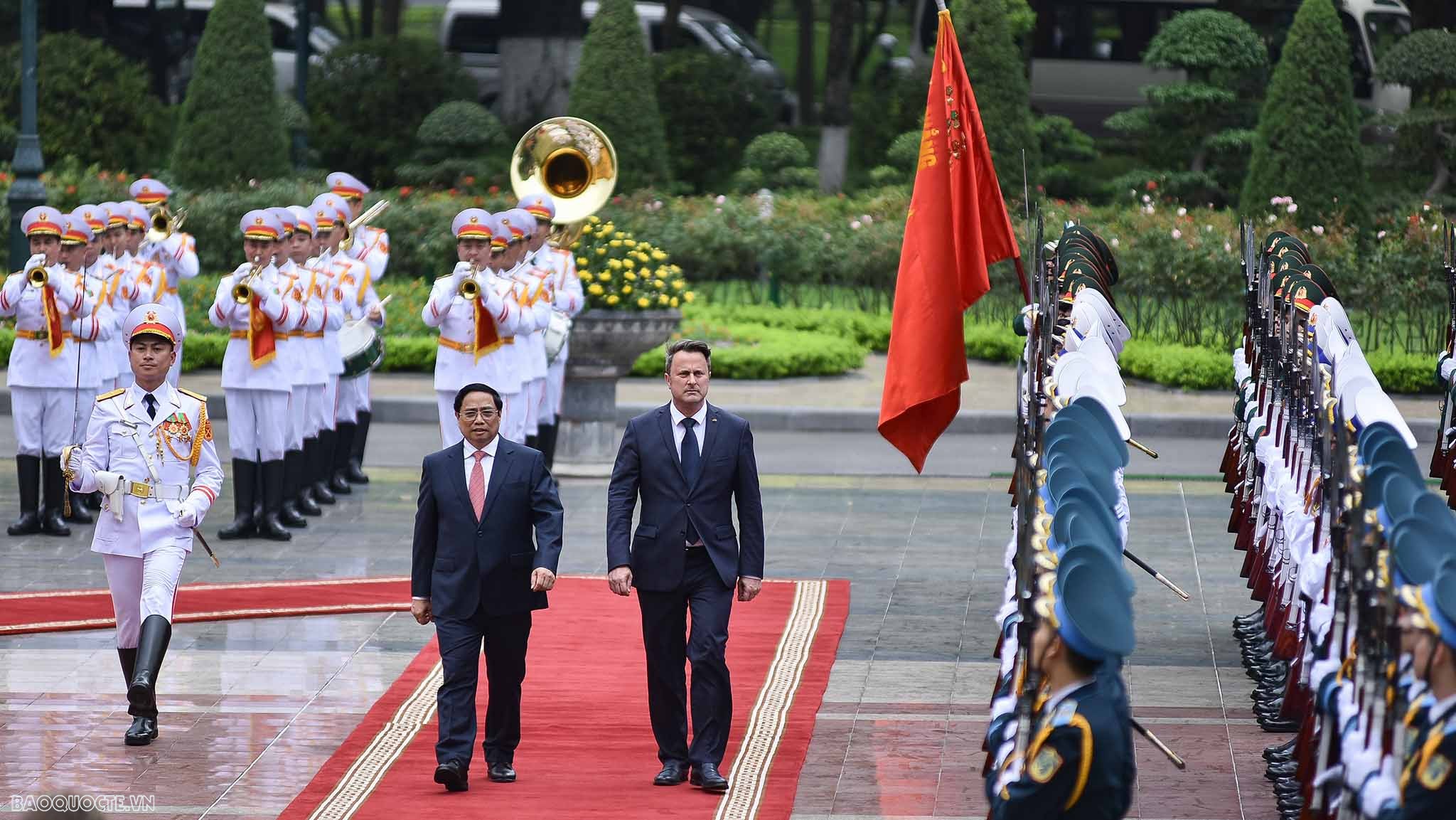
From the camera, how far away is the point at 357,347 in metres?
13.9

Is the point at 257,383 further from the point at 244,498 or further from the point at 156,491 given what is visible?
the point at 156,491

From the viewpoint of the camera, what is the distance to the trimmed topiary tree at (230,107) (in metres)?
25.7

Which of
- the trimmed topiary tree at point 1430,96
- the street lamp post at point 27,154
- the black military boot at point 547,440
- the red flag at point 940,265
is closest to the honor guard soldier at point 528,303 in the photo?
the black military boot at point 547,440

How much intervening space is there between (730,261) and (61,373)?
1133 centimetres

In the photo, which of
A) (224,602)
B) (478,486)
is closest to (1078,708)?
(478,486)

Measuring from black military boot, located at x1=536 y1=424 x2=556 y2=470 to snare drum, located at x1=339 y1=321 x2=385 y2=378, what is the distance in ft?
3.93

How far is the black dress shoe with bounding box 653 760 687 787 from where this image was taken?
7.69 m

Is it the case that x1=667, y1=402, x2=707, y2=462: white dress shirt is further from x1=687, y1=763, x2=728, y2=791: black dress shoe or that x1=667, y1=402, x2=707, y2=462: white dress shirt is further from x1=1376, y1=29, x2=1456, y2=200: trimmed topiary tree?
x1=1376, y1=29, x2=1456, y2=200: trimmed topiary tree

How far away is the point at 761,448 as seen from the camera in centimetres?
1653

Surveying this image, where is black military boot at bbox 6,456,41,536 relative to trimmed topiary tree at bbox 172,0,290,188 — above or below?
below

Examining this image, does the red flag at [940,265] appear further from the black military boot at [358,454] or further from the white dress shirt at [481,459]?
the black military boot at [358,454]

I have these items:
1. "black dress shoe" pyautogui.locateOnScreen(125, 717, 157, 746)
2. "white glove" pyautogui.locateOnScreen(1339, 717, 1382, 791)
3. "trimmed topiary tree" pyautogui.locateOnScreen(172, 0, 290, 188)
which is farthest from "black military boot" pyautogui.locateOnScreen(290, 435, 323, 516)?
"trimmed topiary tree" pyautogui.locateOnScreen(172, 0, 290, 188)

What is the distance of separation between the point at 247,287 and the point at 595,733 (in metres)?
5.05

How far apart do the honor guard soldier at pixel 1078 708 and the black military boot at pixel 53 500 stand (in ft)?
27.5
